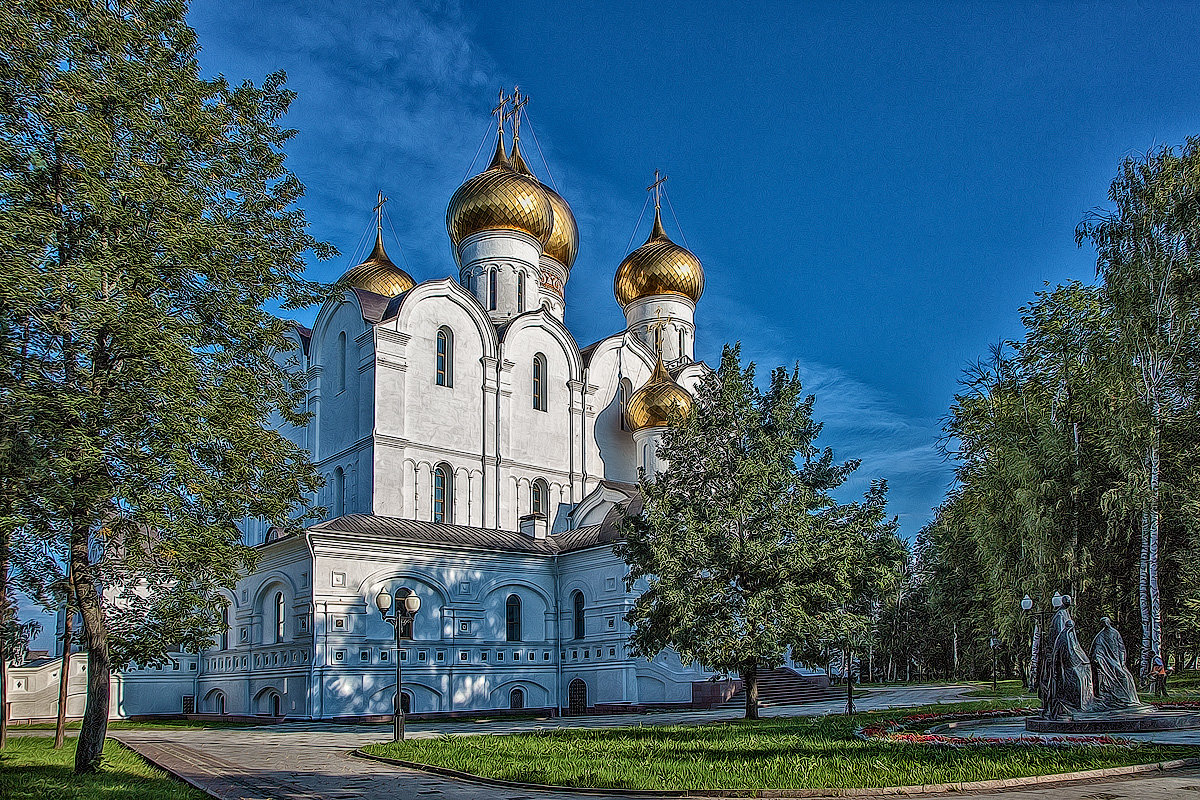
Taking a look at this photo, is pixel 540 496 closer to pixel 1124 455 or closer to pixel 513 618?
pixel 513 618

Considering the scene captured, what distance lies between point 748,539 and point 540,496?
14.4 metres

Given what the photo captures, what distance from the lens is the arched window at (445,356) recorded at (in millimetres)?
29375

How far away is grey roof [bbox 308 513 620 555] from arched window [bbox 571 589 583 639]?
4.38ft

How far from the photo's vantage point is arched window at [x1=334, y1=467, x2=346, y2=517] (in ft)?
92.8

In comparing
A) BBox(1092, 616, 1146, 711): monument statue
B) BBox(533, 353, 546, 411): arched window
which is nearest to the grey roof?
BBox(533, 353, 546, 411): arched window

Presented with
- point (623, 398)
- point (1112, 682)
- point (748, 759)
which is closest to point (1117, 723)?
point (1112, 682)

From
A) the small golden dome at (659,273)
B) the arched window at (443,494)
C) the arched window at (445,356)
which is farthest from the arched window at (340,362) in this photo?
the small golden dome at (659,273)

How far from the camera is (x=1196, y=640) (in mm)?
20844

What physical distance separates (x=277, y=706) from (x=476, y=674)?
518cm

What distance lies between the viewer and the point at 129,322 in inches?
386

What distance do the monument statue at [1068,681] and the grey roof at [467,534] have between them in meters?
13.3

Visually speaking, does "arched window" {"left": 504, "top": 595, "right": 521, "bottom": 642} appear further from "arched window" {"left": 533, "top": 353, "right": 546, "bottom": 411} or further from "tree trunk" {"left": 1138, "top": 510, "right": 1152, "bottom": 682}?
"tree trunk" {"left": 1138, "top": 510, "right": 1152, "bottom": 682}

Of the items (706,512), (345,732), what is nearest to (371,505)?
(345,732)

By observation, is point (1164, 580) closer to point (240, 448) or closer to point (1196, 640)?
point (1196, 640)
